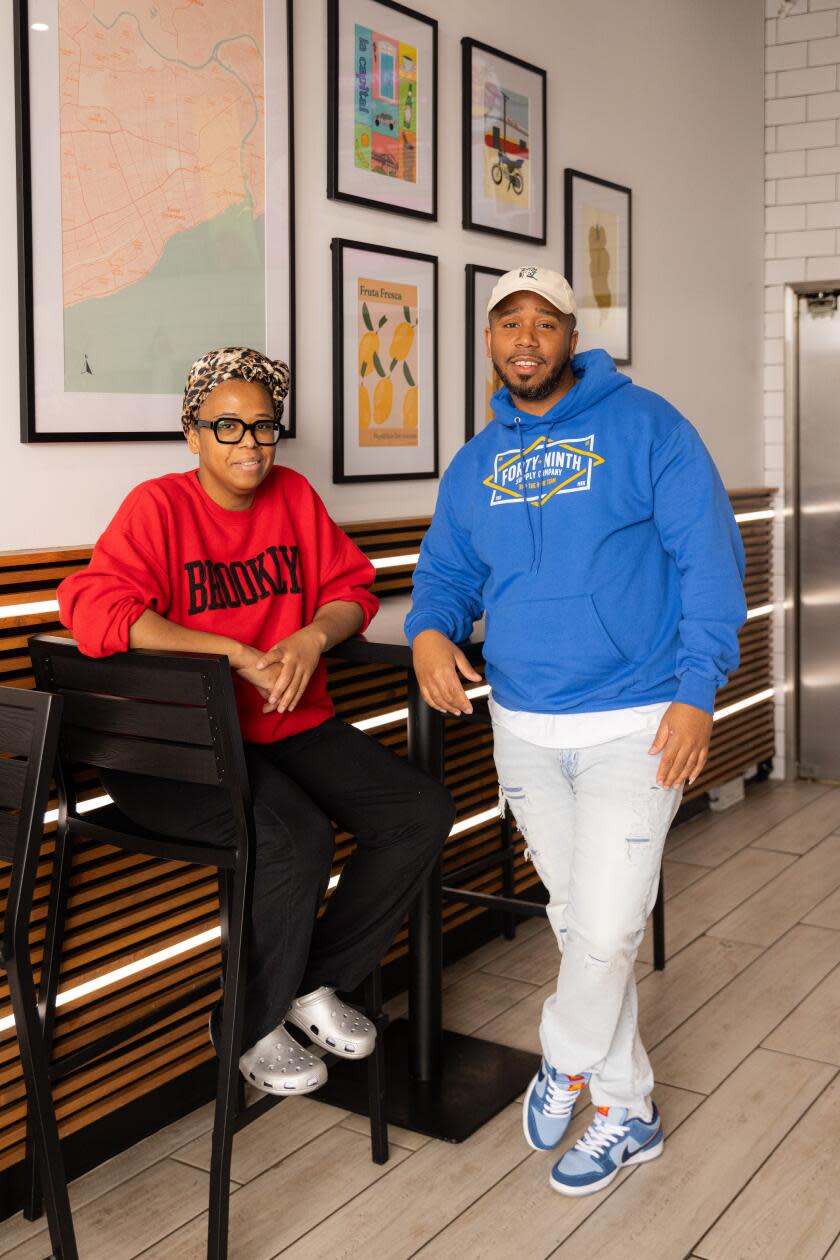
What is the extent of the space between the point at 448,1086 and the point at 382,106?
221 cm

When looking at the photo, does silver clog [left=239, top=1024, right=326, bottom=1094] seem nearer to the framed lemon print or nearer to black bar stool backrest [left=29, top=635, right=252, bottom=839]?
black bar stool backrest [left=29, top=635, right=252, bottom=839]

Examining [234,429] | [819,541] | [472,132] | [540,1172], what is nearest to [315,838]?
[234,429]

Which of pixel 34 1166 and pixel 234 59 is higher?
pixel 234 59

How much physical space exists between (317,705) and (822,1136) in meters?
1.26

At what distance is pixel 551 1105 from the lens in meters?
2.44

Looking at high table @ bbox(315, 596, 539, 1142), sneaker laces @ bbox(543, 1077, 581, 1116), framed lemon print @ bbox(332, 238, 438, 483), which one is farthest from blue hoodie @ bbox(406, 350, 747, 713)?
framed lemon print @ bbox(332, 238, 438, 483)

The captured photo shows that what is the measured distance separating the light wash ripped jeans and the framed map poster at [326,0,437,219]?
4.71ft

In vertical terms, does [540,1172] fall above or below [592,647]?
below

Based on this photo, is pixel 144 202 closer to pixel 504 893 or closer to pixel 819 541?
pixel 504 893

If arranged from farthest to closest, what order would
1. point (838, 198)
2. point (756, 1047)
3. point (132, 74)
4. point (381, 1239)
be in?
point (838, 198), point (756, 1047), point (132, 74), point (381, 1239)

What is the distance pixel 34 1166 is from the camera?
2279 mm

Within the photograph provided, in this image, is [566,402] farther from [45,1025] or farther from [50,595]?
[45,1025]

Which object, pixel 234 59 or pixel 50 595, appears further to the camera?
pixel 234 59

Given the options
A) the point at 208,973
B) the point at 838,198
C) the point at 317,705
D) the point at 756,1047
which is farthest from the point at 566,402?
the point at 838,198
